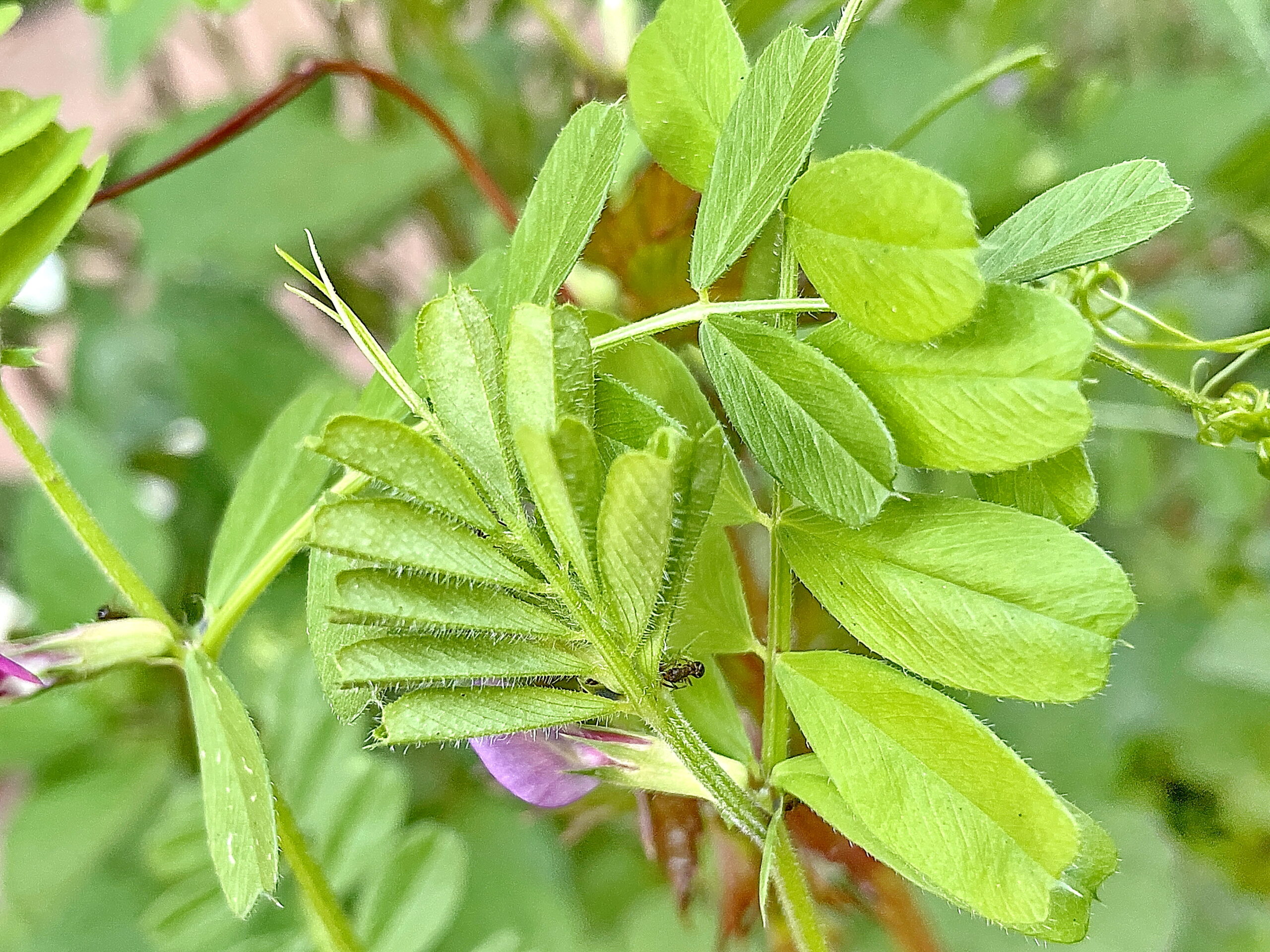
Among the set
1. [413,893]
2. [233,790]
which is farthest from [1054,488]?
[413,893]

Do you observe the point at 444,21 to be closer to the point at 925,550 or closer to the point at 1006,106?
the point at 1006,106

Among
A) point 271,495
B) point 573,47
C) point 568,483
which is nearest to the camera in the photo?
point 568,483

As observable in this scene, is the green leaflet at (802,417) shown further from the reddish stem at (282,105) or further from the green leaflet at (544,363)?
the reddish stem at (282,105)

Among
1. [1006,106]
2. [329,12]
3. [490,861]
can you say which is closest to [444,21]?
[329,12]

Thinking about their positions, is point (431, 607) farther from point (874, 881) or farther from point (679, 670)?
point (874, 881)

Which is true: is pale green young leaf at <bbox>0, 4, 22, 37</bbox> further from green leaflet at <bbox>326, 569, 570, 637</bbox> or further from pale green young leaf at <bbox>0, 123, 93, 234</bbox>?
green leaflet at <bbox>326, 569, 570, 637</bbox>

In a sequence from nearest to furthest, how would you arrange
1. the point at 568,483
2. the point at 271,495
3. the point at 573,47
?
1. the point at 568,483
2. the point at 271,495
3. the point at 573,47
